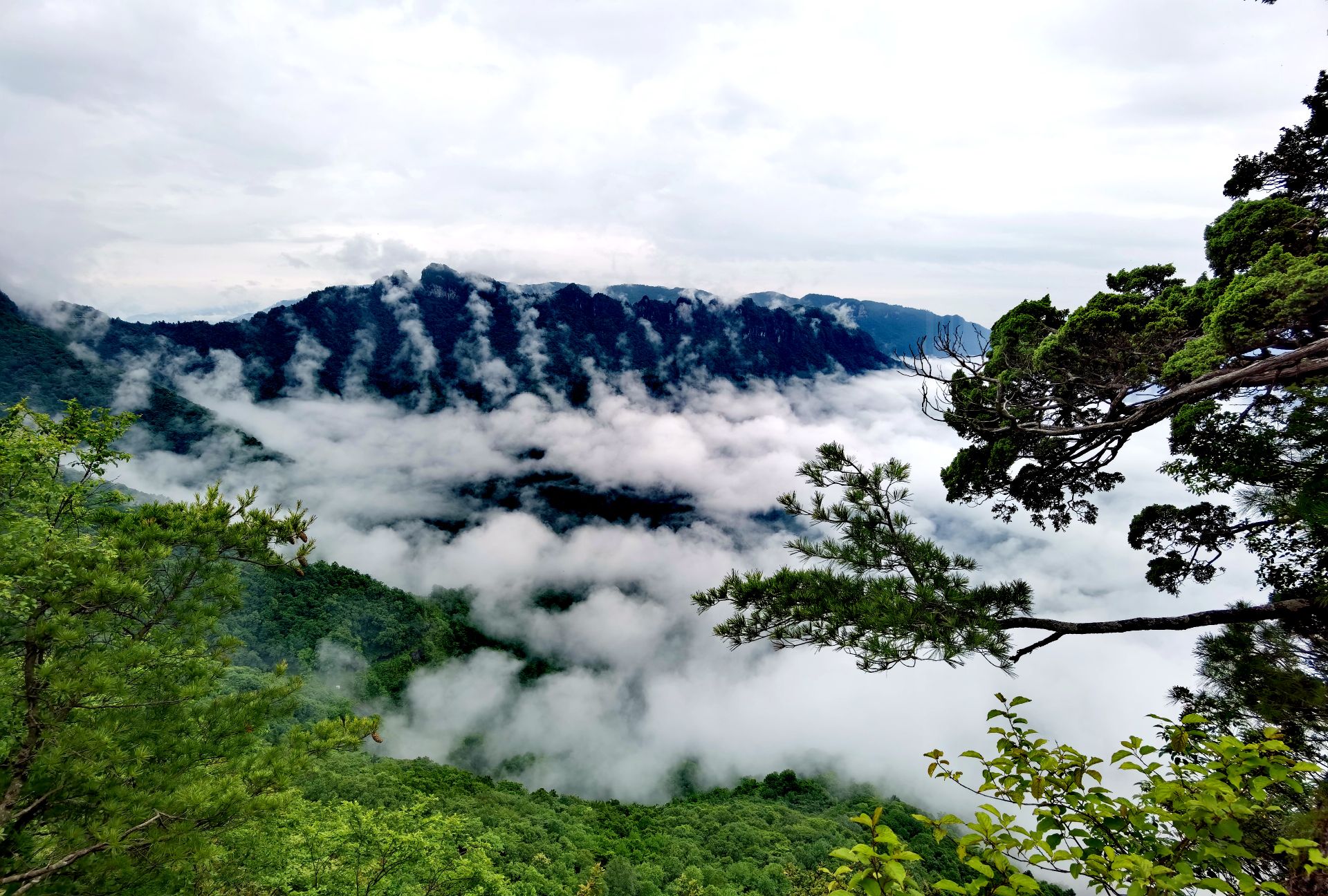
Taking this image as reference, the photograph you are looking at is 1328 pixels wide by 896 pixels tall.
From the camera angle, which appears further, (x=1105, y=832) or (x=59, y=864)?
(x=59, y=864)

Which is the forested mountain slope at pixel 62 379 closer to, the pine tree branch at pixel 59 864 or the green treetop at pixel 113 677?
the green treetop at pixel 113 677

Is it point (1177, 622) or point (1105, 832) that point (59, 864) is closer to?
point (1105, 832)

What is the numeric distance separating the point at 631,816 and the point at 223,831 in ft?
244

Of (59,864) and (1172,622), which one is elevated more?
→ (1172,622)

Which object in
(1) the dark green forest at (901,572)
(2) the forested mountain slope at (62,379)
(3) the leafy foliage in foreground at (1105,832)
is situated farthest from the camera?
(2) the forested mountain slope at (62,379)

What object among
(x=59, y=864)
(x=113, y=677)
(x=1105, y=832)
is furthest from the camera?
(x=113, y=677)

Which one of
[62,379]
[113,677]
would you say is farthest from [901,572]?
[62,379]

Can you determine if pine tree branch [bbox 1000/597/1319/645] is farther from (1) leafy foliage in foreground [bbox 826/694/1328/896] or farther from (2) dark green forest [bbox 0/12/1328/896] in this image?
(1) leafy foliage in foreground [bbox 826/694/1328/896]

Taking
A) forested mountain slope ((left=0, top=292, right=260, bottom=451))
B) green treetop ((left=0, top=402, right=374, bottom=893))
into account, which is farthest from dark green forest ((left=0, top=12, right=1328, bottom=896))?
forested mountain slope ((left=0, top=292, right=260, bottom=451))

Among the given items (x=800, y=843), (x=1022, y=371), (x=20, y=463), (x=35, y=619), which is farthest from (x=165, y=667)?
(x=800, y=843)

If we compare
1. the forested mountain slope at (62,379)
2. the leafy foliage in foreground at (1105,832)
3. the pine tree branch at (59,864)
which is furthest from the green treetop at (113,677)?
the forested mountain slope at (62,379)

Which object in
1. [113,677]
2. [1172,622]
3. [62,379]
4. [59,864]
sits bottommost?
[62,379]

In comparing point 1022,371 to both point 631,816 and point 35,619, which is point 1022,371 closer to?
point 35,619

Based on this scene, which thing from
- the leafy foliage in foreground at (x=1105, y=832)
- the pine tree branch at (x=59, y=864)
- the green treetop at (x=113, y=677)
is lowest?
the pine tree branch at (x=59, y=864)
